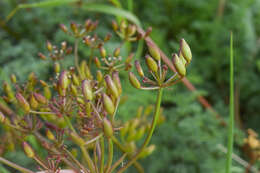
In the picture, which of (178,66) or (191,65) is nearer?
(178,66)


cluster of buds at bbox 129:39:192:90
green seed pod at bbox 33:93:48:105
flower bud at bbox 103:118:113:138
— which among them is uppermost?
cluster of buds at bbox 129:39:192:90

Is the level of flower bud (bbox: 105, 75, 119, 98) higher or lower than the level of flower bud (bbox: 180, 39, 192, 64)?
lower

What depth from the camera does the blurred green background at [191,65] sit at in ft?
5.49

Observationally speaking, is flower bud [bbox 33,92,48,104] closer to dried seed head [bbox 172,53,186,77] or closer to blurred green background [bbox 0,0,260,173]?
dried seed head [bbox 172,53,186,77]

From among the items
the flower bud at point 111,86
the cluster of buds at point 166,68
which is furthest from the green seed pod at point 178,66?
the flower bud at point 111,86

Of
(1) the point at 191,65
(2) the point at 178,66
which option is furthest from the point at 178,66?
(1) the point at 191,65

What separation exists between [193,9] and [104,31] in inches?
28.7

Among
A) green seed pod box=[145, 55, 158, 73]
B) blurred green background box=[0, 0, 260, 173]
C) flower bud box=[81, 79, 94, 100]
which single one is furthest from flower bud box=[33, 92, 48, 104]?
blurred green background box=[0, 0, 260, 173]

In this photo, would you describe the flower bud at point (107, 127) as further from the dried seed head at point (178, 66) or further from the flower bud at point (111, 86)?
the dried seed head at point (178, 66)

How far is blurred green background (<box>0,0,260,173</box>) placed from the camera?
1.67 metres

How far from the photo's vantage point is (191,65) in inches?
84.4

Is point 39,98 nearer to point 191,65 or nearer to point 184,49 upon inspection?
point 184,49

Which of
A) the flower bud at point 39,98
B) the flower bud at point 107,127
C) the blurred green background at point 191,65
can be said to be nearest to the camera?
the flower bud at point 107,127

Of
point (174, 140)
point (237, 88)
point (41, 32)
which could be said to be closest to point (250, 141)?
point (174, 140)
